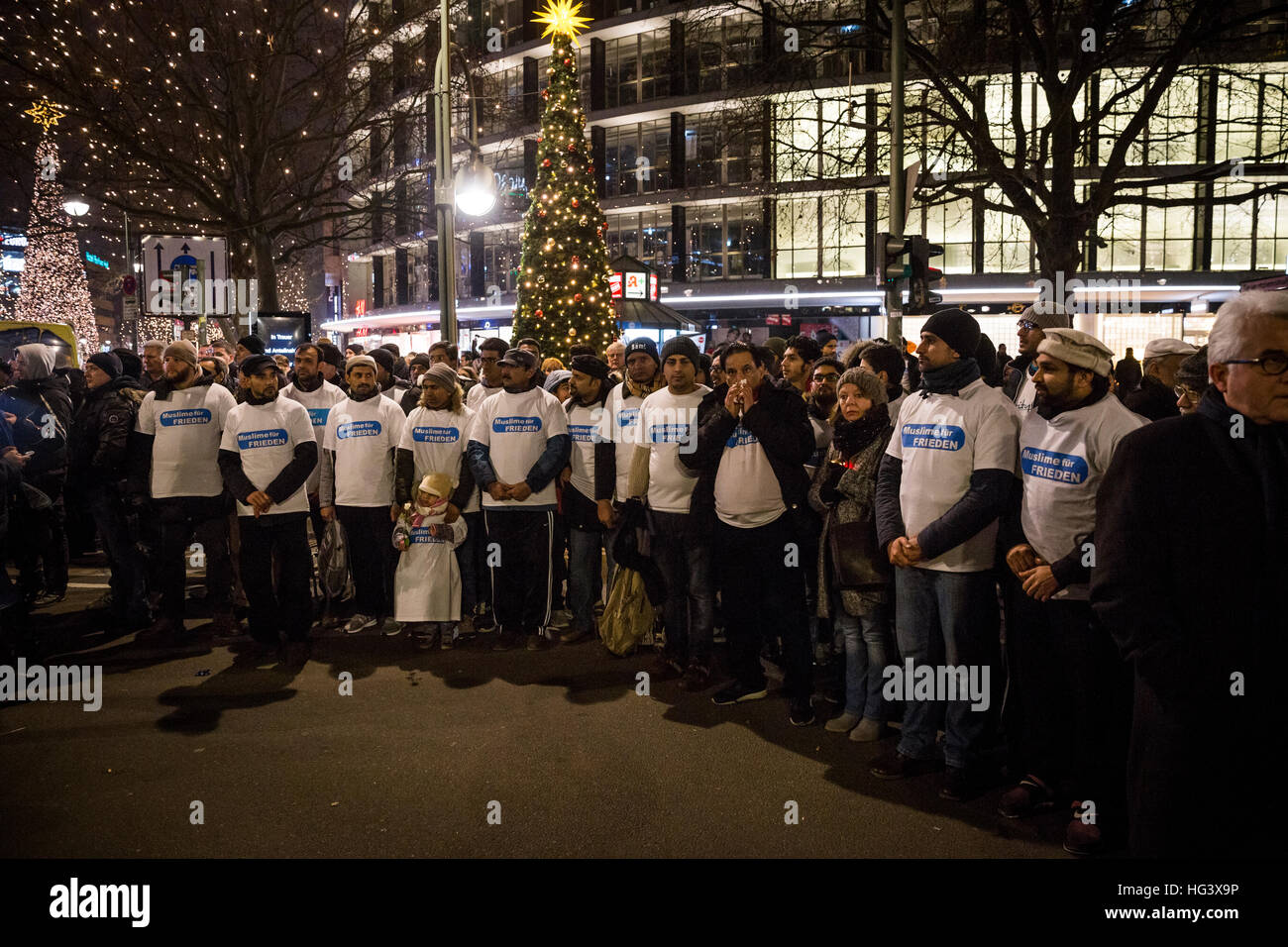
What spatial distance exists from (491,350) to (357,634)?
2.76 meters

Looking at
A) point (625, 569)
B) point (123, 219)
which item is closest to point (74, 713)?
point (625, 569)

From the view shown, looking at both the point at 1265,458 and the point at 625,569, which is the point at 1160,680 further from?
the point at 625,569

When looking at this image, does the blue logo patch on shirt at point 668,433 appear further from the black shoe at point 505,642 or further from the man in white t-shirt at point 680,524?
the black shoe at point 505,642

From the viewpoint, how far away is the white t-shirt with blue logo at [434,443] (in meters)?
7.25

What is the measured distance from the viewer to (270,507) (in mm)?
6680

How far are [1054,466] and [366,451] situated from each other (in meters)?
5.10

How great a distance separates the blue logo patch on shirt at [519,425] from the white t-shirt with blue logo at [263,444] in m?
1.56

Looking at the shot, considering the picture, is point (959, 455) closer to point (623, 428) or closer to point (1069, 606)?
point (1069, 606)

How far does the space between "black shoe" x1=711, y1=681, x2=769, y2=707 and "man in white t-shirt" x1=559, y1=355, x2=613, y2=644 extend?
1.69m

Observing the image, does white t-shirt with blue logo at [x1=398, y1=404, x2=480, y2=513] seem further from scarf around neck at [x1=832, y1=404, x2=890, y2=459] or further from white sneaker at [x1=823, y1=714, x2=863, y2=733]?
white sneaker at [x1=823, y1=714, x2=863, y2=733]

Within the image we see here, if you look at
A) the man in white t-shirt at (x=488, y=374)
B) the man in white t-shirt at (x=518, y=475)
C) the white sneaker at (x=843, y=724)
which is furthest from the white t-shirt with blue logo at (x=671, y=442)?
the man in white t-shirt at (x=488, y=374)

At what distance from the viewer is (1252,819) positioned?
241 centimetres

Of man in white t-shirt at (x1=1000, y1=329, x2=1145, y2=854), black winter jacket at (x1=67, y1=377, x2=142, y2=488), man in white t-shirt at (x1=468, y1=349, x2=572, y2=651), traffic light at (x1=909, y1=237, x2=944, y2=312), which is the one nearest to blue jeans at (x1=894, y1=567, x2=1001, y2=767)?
man in white t-shirt at (x1=1000, y1=329, x2=1145, y2=854)

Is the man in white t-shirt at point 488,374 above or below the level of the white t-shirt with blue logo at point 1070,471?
above
